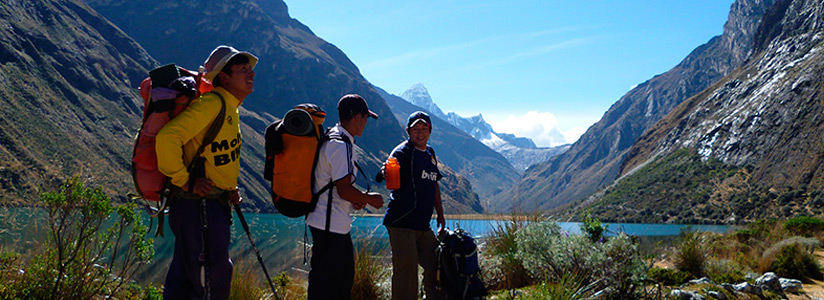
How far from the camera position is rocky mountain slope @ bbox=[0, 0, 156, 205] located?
302 feet

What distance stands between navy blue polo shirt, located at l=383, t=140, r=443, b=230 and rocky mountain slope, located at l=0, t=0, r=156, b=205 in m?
84.3

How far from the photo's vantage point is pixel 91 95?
131 m

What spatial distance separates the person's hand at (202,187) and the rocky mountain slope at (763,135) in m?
81.7

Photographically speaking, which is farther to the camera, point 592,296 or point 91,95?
point 91,95

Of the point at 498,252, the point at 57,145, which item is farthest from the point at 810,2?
the point at 57,145

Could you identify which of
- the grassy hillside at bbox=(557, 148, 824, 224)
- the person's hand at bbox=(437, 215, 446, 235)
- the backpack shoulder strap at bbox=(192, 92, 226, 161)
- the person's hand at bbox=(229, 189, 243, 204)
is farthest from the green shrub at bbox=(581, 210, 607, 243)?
the grassy hillside at bbox=(557, 148, 824, 224)

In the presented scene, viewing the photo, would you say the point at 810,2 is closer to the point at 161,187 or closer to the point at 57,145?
the point at 161,187

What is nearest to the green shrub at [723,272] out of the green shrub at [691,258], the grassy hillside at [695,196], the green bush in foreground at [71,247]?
the green shrub at [691,258]

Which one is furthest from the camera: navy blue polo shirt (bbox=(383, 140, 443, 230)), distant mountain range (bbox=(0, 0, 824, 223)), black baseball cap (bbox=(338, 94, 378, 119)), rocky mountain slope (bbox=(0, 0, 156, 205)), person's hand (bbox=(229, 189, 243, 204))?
rocky mountain slope (bbox=(0, 0, 156, 205))

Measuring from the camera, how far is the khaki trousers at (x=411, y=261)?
360 centimetres

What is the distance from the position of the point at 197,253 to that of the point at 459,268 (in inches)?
72.4

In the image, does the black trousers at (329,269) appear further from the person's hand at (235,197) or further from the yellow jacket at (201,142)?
the yellow jacket at (201,142)

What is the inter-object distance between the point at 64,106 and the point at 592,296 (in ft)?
458

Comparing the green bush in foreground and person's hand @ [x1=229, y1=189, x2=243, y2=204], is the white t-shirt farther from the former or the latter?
the green bush in foreground
